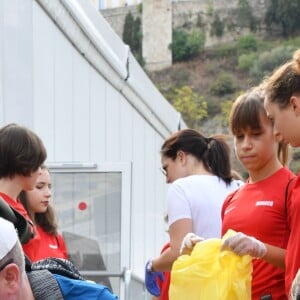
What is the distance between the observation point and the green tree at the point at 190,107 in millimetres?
75938

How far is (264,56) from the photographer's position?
78938mm

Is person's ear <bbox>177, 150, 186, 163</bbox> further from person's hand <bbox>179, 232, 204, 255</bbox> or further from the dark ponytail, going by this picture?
person's hand <bbox>179, 232, 204, 255</bbox>

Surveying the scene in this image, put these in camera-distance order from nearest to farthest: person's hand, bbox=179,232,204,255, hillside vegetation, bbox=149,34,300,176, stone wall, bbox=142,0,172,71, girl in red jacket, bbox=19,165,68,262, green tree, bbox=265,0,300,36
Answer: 1. person's hand, bbox=179,232,204,255
2. girl in red jacket, bbox=19,165,68,262
3. hillside vegetation, bbox=149,34,300,176
4. green tree, bbox=265,0,300,36
5. stone wall, bbox=142,0,172,71

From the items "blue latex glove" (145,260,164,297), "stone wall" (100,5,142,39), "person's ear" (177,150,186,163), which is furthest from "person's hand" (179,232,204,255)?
"stone wall" (100,5,142,39)

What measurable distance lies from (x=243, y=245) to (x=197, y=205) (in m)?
0.99

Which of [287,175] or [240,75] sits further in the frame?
[240,75]

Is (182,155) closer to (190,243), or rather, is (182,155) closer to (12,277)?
(190,243)

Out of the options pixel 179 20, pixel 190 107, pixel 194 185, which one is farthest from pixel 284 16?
pixel 194 185

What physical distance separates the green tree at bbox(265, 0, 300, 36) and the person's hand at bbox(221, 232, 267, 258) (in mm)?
82957

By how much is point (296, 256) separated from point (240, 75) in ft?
267

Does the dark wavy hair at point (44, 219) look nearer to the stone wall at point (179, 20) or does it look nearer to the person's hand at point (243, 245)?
the person's hand at point (243, 245)

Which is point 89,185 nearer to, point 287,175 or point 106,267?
point 106,267

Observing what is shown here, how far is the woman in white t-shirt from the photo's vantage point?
12.5 ft

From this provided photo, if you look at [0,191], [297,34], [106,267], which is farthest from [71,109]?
[297,34]
